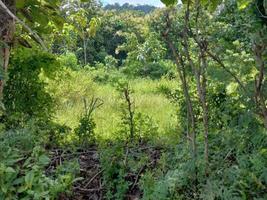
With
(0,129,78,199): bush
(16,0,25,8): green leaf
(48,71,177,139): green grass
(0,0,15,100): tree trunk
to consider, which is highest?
(16,0,25,8): green leaf

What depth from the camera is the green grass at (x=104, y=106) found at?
5.12 m

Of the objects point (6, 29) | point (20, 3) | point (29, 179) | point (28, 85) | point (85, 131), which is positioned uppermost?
point (20, 3)

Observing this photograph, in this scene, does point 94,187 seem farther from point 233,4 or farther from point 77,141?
point 233,4

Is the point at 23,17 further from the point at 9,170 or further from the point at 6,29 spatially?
the point at 9,170

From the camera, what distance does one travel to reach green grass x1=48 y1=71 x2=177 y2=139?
512cm

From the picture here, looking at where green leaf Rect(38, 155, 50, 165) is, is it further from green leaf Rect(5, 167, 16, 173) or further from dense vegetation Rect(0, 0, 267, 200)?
green leaf Rect(5, 167, 16, 173)

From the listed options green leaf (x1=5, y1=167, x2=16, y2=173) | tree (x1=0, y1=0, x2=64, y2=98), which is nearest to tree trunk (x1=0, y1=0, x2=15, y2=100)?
tree (x1=0, y1=0, x2=64, y2=98)

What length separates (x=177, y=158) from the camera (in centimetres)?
273

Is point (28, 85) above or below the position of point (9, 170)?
above

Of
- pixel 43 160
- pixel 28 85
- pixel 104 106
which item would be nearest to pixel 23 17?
A: pixel 43 160

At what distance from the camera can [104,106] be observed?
706cm

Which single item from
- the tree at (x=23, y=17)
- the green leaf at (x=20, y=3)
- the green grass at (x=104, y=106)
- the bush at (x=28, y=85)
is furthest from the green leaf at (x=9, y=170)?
the bush at (x=28, y=85)

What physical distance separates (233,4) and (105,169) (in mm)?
5449

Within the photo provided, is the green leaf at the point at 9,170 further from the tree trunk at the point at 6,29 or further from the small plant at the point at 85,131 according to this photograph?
the small plant at the point at 85,131
